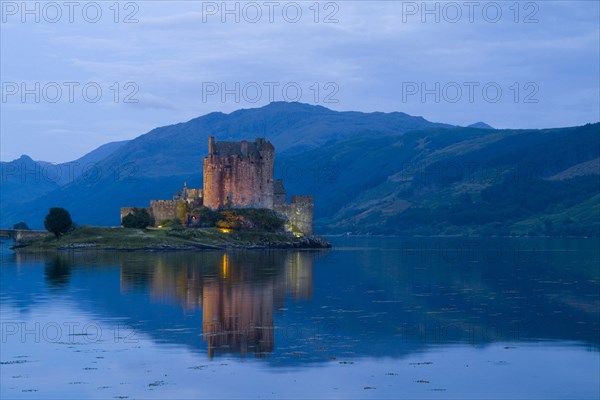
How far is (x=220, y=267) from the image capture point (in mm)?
89000

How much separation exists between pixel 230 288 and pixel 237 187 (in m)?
76.5

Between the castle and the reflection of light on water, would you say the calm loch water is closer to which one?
the reflection of light on water

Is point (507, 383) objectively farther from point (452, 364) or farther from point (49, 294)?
point (49, 294)

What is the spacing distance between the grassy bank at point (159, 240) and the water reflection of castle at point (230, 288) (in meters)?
16.9

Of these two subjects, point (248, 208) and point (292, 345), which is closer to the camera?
point (292, 345)

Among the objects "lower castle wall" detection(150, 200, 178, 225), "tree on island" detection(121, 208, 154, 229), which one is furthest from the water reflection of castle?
"lower castle wall" detection(150, 200, 178, 225)

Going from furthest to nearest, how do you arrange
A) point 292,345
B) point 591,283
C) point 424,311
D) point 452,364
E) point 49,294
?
point 591,283
point 49,294
point 424,311
point 292,345
point 452,364

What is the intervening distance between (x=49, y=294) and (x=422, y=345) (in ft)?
101

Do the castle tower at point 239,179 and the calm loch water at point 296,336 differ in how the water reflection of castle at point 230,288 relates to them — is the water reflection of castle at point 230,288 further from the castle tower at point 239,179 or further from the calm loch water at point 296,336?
the castle tower at point 239,179

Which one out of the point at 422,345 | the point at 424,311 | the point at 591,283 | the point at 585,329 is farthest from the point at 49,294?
the point at 591,283

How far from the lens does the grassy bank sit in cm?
12525

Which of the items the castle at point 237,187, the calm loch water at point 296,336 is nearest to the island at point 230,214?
the castle at point 237,187

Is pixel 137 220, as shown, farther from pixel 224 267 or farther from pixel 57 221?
pixel 224 267

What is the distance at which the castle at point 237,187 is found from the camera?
142 metres
